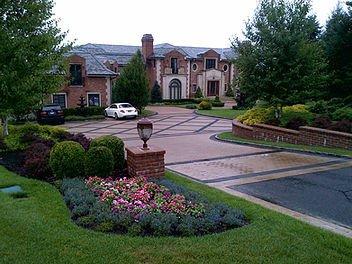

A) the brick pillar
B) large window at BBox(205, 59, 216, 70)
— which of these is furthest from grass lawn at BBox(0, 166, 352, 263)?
large window at BBox(205, 59, 216, 70)

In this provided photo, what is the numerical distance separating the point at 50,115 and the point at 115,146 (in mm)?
20419

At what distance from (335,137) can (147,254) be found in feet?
36.4

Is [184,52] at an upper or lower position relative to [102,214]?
upper

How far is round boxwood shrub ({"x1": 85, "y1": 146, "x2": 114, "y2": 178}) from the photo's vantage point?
7.87 meters

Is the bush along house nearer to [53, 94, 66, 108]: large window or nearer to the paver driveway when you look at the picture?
[53, 94, 66, 108]: large window

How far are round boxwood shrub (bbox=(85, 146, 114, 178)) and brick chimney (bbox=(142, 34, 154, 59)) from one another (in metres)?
41.2

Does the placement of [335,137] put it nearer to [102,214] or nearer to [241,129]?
[241,129]

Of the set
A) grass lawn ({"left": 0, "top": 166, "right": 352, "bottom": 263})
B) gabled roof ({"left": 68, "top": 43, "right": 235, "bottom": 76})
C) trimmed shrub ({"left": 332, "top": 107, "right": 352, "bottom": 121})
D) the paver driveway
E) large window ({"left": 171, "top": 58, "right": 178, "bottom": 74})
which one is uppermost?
gabled roof ({"left": 68, "top": 43, "right": 235, "bottom": 76})

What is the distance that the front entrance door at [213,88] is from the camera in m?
53.4

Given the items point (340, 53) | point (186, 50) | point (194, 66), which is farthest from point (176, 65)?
point (340, 53)

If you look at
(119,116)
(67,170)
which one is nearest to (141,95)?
(119,116)

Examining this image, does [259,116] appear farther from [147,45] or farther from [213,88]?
[213,88]

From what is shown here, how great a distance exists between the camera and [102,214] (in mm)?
5477

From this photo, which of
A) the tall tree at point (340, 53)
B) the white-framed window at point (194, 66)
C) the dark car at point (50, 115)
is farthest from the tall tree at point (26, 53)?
the white-framed window at point (194, 66)
